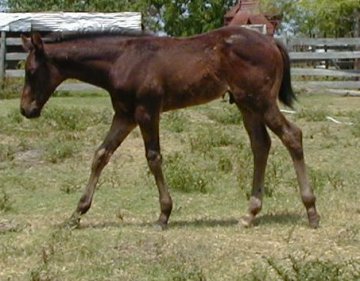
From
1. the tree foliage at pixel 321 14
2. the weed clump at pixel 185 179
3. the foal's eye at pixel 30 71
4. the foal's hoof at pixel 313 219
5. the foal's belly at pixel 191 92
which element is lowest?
the tree foliage at pixel 321 14

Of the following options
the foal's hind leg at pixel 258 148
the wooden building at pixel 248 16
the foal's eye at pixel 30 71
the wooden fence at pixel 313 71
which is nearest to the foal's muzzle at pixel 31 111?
the foal's eye at pixel 30 71

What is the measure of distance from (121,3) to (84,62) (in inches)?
1484

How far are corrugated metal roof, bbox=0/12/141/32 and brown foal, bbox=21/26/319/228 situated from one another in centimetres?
2182

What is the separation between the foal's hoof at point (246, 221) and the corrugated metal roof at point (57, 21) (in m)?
22.3

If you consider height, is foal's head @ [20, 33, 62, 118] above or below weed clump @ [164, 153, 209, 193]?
above

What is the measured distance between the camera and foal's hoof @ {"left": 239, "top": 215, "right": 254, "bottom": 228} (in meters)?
7.13

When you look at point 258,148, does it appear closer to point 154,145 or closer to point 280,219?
point 280,219

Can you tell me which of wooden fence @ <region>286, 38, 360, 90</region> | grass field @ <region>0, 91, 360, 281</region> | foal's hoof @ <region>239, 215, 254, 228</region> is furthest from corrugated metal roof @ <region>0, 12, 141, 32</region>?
foal's hoof @ <region>239, 215, 254, 228</region>

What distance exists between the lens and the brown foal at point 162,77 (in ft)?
23.0

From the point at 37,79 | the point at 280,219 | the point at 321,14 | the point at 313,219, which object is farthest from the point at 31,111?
the point at 321,14

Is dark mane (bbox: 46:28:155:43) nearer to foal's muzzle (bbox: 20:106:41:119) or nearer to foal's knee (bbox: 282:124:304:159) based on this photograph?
foal's muzzle (bbox: 20:106:41:119)

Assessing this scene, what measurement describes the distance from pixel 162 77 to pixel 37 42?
1144 mm

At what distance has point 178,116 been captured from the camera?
14.7 meters

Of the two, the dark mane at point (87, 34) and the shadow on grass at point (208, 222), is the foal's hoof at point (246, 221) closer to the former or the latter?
the shadow on grass at point (208, 222)
